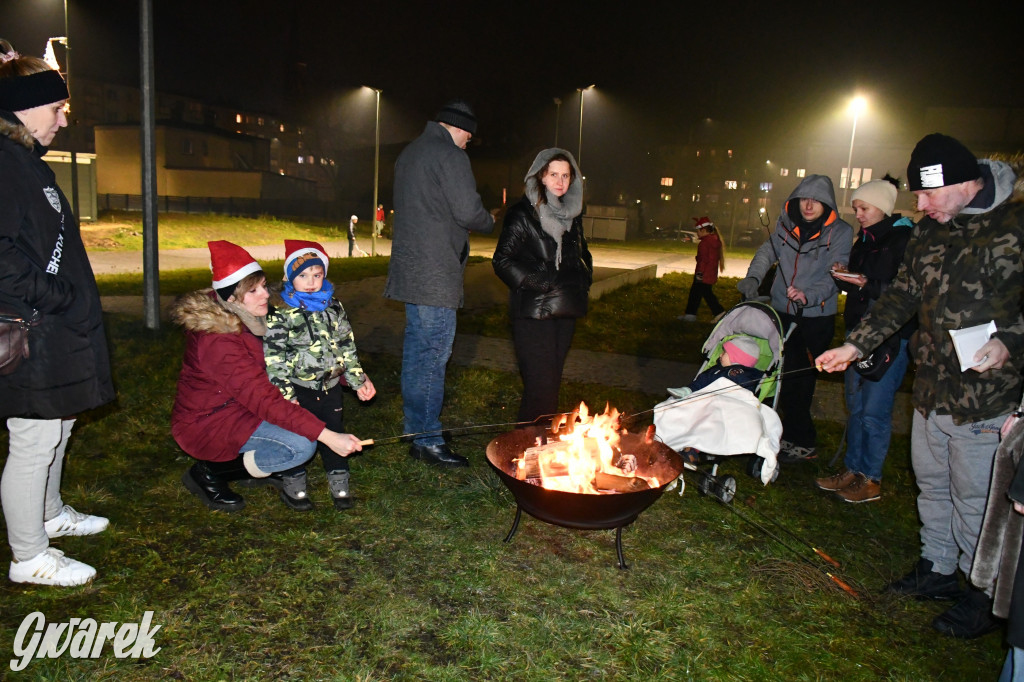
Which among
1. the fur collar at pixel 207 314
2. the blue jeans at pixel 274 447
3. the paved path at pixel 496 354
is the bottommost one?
the paved path at pixel 496 354

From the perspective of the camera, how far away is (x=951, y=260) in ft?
11.2

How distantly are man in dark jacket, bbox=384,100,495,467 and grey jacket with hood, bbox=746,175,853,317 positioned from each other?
2.22 m

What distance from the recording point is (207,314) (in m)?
3.78

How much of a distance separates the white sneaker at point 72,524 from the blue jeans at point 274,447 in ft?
2.78

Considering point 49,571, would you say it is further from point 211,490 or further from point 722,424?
point 722,424

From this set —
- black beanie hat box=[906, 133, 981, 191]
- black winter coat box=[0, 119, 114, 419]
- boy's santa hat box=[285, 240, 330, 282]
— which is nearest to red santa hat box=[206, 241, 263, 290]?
boy's santa hat box=[285, 240, 330, 282]

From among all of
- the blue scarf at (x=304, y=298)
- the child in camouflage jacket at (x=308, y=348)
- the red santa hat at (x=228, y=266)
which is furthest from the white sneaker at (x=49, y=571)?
the blue scarf at (x=304, y=298)

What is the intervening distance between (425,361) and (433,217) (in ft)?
3.21

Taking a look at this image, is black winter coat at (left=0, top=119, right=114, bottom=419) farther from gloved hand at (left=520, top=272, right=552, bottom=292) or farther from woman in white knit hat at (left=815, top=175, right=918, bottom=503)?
woman in white knit hat at (left=815, top=175, right=918, bottom=503)

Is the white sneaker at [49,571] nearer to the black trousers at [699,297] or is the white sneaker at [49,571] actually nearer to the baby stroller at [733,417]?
the baby stroller at [733,417]

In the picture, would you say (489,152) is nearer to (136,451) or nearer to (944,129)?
(944,129)

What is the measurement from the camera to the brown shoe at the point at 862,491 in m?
4.93

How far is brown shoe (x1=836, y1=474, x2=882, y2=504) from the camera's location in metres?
4.93

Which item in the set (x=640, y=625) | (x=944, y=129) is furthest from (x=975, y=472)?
(x=944, y=129)
